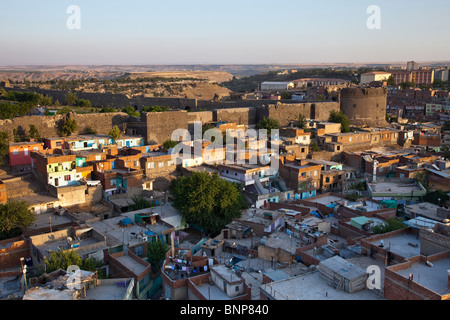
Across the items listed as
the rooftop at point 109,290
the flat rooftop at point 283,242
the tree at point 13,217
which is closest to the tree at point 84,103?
the tree at point 13,217

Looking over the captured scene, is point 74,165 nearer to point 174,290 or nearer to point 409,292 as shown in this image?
point 174,290

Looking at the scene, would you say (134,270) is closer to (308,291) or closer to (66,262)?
(66,262)

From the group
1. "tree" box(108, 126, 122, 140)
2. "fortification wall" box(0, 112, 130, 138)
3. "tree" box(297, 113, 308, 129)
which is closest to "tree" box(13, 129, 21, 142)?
"fortification wall" box(0, 112, 130, 138)

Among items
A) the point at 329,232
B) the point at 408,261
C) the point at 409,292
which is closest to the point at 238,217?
the point at 329,232

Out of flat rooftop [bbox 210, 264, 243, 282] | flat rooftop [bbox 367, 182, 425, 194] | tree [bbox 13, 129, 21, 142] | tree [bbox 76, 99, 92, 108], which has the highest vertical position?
tree [bbox 76, 99, 92, 108]

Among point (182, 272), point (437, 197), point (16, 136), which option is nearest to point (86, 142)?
point (16, 136)

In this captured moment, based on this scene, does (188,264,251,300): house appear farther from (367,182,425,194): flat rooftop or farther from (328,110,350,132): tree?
(328,110,350,132): tree
